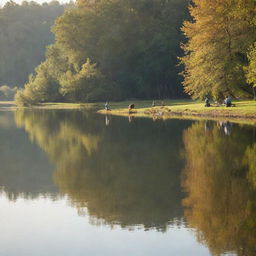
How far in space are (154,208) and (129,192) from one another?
201 centimetres

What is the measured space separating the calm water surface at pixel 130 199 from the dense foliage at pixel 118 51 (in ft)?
190

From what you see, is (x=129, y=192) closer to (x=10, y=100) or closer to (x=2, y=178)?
(x=2, y=178)

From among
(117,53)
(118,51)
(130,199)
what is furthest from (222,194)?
(118,51)

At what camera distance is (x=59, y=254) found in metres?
10.1

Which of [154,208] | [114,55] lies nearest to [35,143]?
[154,208]

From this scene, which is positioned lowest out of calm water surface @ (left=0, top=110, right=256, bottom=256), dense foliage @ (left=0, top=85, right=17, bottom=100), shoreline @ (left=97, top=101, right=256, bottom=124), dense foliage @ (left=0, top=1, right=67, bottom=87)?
calm water surface @ (left=0, top=110, right=256, bottom=256)

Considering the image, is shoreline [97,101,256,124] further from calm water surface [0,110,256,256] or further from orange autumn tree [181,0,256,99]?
calm water surface [0,110,256,256]

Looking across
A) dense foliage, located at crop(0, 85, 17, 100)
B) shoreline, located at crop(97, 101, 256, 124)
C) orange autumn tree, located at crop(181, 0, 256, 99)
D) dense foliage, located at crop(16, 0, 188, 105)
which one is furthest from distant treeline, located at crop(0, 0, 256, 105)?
dense foliage, located at crop(0, 85, 17, 100)

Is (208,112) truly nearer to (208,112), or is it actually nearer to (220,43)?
(208,112)

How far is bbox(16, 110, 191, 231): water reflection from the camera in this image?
12914mm

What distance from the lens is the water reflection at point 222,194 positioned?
1080 cm

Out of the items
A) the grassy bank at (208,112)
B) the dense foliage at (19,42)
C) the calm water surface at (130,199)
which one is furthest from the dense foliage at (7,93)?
the calm water surface at (130,199)

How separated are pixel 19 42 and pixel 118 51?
84.9 metres

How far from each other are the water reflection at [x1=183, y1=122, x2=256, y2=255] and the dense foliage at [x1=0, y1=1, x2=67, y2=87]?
462 ft
